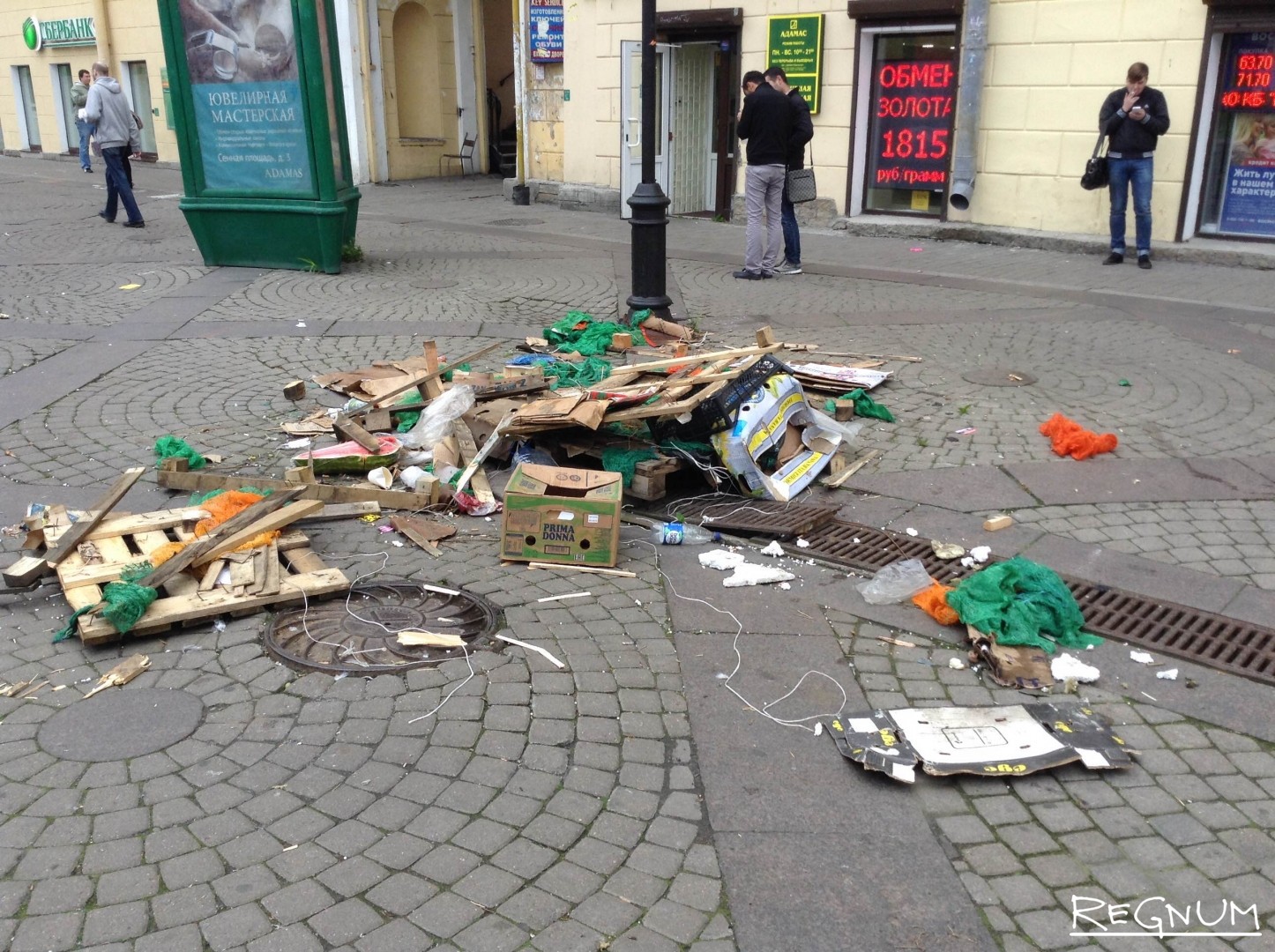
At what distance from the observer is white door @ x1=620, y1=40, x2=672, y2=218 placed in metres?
15.1

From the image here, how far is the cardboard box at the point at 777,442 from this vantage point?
18.9ft

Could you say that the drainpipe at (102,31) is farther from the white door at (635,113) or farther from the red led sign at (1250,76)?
the red led sign at (1250,76)

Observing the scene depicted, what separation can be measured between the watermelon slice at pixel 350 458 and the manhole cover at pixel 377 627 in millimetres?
1380

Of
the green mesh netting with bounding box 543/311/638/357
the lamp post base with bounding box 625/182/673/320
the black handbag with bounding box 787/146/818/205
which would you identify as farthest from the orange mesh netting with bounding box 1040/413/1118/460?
the black handbag with bounding box 787/146/818/205

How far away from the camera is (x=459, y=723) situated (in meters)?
3.81

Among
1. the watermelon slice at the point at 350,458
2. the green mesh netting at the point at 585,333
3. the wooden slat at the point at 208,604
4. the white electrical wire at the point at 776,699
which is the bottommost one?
the white electrical wire at the point at 776,699

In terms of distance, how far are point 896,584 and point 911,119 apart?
1092 cm

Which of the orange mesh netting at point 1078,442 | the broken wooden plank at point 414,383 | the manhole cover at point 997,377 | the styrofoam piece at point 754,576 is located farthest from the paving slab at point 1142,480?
the broken wooden plank at point 414,383

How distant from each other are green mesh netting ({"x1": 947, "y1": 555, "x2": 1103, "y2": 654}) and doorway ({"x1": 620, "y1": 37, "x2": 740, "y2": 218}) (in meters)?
11.8

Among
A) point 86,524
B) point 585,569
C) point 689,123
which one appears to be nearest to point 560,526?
point 585,569

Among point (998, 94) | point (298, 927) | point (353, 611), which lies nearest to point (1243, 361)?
point (998, 94)

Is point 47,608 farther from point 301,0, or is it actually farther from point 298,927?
point 301,0

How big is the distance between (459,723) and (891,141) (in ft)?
41.2

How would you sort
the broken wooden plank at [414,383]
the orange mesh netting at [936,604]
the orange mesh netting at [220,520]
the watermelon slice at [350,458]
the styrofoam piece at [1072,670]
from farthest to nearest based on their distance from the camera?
1. the broken wooden plank at [414,383]
2. the watermelon slice at [350,458]
3. the orange mesh netting at [220,520]
4. the orange mesh netting at [936,604]
5. the styrofoam piece at [1072,670]
